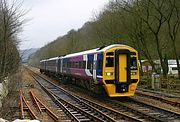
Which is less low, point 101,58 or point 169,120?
point 101,58

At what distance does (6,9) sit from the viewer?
19.7m

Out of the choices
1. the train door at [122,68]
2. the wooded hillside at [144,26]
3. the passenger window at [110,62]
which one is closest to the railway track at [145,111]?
the train door at [122,68]

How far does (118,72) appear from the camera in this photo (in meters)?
17.9

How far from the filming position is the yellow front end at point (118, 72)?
701 inches

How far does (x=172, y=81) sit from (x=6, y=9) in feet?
45.6

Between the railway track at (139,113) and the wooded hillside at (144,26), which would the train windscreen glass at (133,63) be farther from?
the wooded hillside at (144,26)

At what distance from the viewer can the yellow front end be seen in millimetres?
17797

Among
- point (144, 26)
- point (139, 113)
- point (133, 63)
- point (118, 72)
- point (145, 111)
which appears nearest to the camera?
point (139, 113)

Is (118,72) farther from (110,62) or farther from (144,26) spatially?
(144,26)

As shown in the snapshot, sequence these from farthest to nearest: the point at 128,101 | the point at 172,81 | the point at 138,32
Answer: the point at 138,32, the point at 172,81, the point at 128,101

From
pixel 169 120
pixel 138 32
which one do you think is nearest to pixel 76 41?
pixel 138 32

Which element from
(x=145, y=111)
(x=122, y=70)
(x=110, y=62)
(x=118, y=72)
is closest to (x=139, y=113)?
(x=145, y=111)

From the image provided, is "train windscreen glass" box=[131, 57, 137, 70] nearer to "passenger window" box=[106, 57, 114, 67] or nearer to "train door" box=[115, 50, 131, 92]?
"train door" box=[115, 50, 131, 92]

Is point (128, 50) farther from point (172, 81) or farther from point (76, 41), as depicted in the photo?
point (76, 41)
